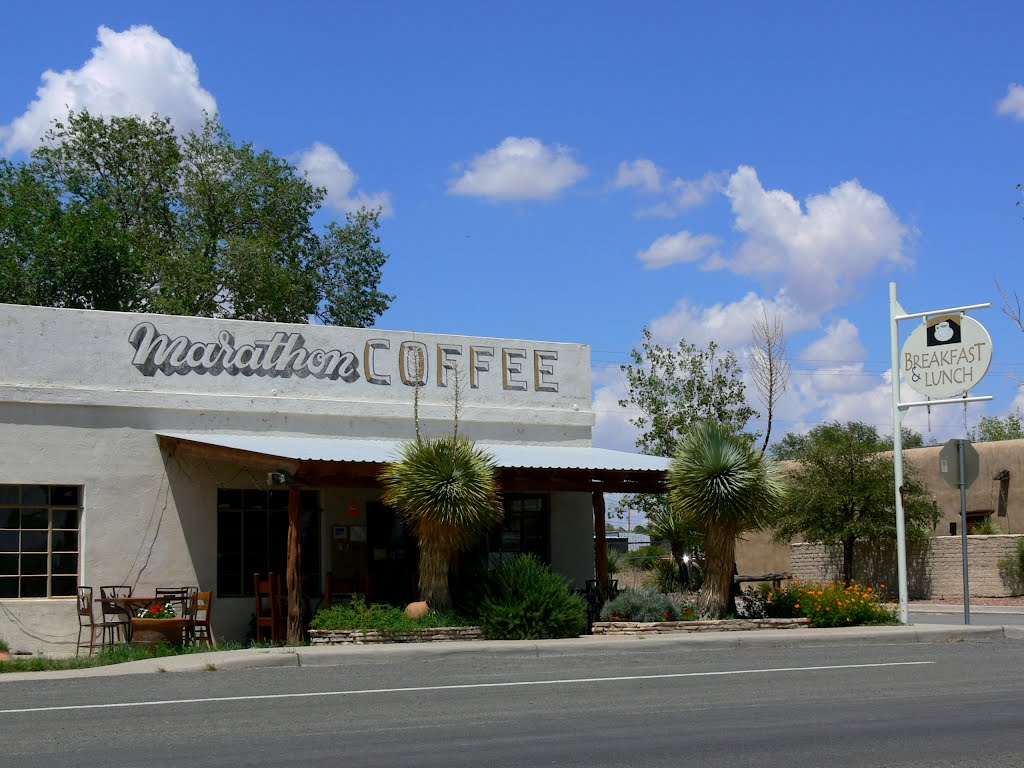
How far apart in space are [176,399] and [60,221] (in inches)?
845

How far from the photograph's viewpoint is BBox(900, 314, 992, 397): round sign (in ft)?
56.7

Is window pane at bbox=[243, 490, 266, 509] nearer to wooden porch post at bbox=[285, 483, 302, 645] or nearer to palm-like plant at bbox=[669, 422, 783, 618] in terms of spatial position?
wooden porch post at bbox=[285, 483, 302, 645]

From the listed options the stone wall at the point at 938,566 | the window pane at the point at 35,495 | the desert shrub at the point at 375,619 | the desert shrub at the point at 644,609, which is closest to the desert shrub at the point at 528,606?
the desert shrub at the point at 375,619

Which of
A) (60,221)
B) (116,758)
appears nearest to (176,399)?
(116,758)

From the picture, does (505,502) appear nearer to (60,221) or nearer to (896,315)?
(896,315)

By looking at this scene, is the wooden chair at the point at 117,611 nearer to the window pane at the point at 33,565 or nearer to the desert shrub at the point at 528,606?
the window pane at the point at 33,565

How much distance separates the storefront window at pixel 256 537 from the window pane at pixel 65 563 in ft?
6.74

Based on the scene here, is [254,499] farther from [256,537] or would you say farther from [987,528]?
[987,528]

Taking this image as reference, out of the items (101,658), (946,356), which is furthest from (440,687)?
(946,356)

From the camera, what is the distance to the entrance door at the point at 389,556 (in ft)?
63.4

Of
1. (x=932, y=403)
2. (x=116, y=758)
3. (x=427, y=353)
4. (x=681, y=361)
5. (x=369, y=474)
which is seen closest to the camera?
(x=116, y=758)

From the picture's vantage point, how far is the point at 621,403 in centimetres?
3322

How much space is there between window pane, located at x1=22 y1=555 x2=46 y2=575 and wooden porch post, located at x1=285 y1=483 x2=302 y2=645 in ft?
12.0

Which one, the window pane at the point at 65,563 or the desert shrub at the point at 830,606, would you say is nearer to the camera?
the window pane at the point at 65,563
